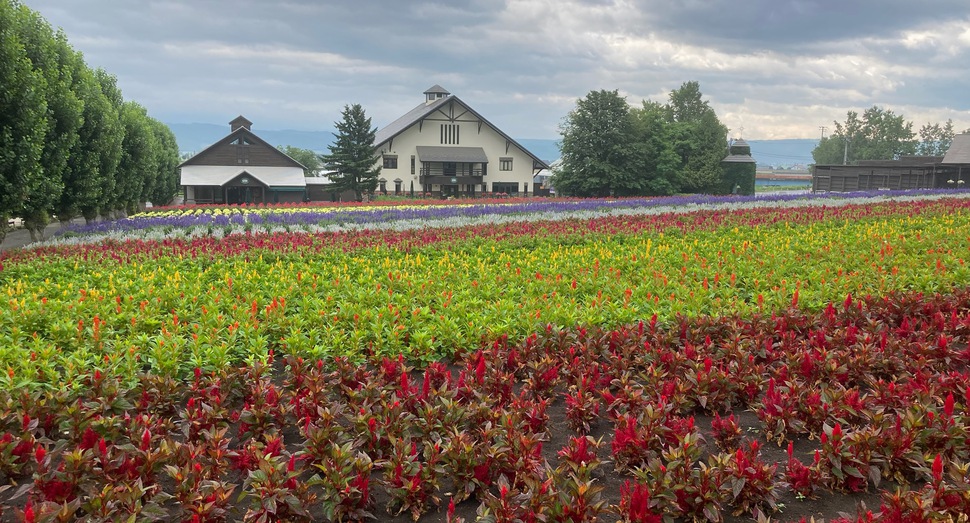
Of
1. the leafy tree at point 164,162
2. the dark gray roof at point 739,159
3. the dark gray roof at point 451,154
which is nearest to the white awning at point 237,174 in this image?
the leafy tree at point 164,162

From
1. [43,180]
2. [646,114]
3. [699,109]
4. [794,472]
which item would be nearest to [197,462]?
[794,472]

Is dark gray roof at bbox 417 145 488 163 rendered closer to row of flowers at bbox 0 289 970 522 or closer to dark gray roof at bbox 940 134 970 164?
dark gray roof at bbox 940 134 970 164

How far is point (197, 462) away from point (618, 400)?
302cm

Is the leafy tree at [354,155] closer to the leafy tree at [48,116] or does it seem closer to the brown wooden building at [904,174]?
the leafy tree at [48,116]

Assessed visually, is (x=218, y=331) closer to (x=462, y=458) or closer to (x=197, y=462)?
(x=197, y=462)

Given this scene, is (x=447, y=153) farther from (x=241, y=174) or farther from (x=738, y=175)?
Result: (x=738, y=175)

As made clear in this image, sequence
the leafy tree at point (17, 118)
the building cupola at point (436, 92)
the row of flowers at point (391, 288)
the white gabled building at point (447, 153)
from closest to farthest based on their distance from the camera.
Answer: the row of flowers at point (391, 288), the leafy tree at point (17, 118), the white gabled building at point (447, 153), the building cupola at point (436, 92)

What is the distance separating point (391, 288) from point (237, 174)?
42338 millimetres

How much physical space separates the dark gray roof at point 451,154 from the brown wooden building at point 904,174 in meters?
30.2

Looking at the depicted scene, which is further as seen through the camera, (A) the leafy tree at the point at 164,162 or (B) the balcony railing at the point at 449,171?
(B) the balcony railing at the point at 449,171

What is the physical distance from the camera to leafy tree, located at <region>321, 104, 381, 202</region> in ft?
162

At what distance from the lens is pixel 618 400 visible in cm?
516

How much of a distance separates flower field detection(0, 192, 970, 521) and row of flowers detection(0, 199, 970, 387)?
Result: 5cm

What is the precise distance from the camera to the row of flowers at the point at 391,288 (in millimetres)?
6367
